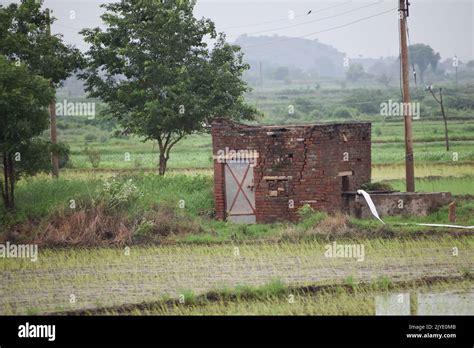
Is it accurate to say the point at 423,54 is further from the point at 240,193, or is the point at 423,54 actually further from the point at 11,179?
the point at 11,179

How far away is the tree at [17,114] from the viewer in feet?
86.5

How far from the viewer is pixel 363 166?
29297 millimetres

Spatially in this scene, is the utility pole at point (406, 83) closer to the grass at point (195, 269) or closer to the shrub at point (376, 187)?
the shrub at point (376, 187)

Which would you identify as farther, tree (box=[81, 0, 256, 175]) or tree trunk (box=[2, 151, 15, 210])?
tree (box=[81, 0, 256, 175])

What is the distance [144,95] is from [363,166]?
8277mm

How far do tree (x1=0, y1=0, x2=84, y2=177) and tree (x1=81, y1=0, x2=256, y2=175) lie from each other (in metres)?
1.45

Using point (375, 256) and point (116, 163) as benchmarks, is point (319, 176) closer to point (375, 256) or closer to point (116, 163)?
point (375, 256)
